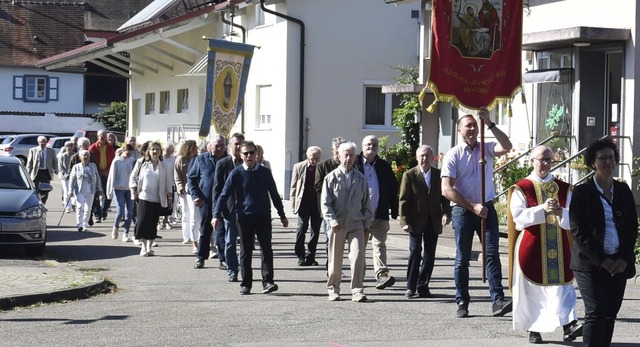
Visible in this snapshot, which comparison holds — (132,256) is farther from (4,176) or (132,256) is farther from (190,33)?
(190,33)

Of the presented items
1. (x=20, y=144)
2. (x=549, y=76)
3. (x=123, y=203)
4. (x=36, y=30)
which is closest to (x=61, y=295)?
(x=123, y=203)

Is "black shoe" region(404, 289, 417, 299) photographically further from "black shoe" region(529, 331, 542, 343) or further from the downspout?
the downspout

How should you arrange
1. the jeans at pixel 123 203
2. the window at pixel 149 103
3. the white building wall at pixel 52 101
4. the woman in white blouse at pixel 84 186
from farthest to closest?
the white building wall at pixel 52 101, the window at pixel 149 103, the woman in white blouse at pixel 84 186, the jeans at pixel 123 203

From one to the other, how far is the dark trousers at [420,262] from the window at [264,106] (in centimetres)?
1974

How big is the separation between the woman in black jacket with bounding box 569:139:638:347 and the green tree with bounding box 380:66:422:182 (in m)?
18.5

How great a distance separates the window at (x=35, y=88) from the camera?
69500 millimetres

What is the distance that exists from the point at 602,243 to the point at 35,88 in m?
64.0

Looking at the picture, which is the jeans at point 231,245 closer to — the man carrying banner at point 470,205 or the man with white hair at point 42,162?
the man carrying banner at point 470,205

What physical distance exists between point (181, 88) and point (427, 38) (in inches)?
637

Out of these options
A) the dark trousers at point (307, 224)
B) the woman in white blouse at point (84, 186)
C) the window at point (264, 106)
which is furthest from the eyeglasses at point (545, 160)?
the window at point (264, 106)

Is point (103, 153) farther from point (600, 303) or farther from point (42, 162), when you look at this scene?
point (600, 303)

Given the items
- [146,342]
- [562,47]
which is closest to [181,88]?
[562,47]

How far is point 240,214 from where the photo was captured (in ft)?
44.4

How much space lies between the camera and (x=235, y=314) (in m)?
11.8
